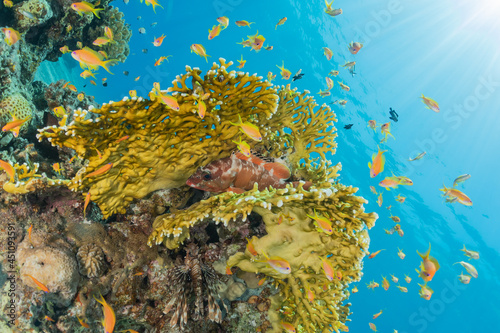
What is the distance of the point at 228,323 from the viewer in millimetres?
3746

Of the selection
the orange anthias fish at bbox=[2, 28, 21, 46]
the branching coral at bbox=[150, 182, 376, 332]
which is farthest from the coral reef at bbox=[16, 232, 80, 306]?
the orange anthias fish at bbox=[2, 28, 21, 46]

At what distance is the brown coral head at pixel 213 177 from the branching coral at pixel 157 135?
0.31ft

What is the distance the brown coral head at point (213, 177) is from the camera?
377cm

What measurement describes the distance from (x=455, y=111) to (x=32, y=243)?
157ft

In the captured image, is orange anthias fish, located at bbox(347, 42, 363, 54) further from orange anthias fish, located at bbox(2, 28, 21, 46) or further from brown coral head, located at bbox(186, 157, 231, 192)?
orange anthias fish, located at bbox(2, 28, 21, 46)

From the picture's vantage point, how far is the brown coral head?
3.77 metres

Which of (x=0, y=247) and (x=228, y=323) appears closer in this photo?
(x=0, y=247)

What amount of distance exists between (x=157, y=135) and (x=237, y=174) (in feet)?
4.36

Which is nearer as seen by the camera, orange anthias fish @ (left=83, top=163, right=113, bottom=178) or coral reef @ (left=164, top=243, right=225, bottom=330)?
orange anthias fish @ (left=83, top=163, right=113, bottom=178)

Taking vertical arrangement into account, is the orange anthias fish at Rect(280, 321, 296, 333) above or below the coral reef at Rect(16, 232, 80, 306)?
above

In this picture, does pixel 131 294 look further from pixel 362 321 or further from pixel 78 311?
pixel 362 321

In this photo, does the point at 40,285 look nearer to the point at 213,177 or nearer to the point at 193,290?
the point at 193,290

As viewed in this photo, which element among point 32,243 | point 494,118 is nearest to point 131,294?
point 32,243

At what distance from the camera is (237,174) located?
3939 millimetres
